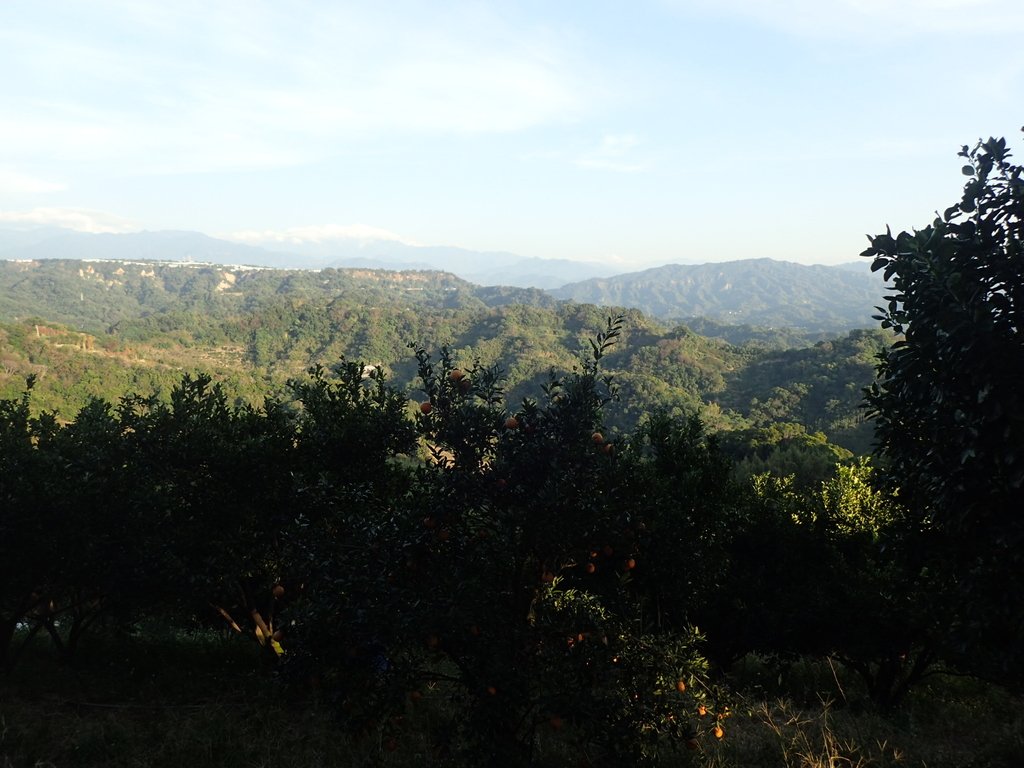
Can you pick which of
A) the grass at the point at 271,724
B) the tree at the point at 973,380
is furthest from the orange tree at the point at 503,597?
the tree at the point at 973,380

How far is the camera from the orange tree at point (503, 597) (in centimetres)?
545

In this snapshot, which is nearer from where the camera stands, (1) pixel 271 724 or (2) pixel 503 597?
(2) pixel 503 597

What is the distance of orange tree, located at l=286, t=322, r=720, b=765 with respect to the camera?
5.45 m

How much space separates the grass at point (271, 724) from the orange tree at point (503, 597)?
1.30m

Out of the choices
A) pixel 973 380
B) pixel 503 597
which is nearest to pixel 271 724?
pixel 503 597

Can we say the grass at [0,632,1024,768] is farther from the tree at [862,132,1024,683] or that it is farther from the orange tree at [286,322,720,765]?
the tree at [862,132,1024,683]

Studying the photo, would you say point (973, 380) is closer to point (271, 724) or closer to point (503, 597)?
point (503, 597)

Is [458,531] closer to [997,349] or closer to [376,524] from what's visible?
[376,524]

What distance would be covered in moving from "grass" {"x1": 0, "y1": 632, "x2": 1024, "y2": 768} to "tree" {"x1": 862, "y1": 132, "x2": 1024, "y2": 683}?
2787 millimetres

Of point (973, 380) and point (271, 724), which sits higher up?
point (973, 380)

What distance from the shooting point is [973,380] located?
5230 millimetres

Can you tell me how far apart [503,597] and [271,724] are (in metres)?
6.92

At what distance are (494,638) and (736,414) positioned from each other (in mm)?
129255

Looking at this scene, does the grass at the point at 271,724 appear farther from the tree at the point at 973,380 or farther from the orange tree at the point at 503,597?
the tree at the point at 973,380
